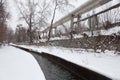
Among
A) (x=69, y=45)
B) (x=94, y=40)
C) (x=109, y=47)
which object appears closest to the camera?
(x=109, y=47)

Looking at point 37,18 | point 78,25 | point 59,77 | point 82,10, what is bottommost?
point 59,77

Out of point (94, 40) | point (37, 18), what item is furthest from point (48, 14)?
point (94, 40)

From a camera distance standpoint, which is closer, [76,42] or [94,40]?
[94,40]

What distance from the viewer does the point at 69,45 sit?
10438mm

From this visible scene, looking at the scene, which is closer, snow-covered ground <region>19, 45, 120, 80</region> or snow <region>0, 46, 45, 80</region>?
snow-covered ground <region>19, 45, 120, 80</region>

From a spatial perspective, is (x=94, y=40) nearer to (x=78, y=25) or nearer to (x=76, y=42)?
(x=76, y=42)

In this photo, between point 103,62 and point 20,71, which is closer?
point 103,62

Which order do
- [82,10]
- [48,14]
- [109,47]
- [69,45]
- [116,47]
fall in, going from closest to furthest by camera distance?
1. [116,47]
2. [109,47]
3. [69,45]
4. [82,10]
5. [48,14]

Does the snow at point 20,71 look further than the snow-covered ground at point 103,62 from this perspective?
Yes

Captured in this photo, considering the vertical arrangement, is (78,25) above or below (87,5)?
below

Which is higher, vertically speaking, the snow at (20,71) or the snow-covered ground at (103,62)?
the snow-covered ground at (103,62)

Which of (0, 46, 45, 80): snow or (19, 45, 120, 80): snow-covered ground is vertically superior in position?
(19, 45, 120, 80): snow-covered ground

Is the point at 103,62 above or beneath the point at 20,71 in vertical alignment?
above

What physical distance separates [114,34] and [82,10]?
20.9 ft
